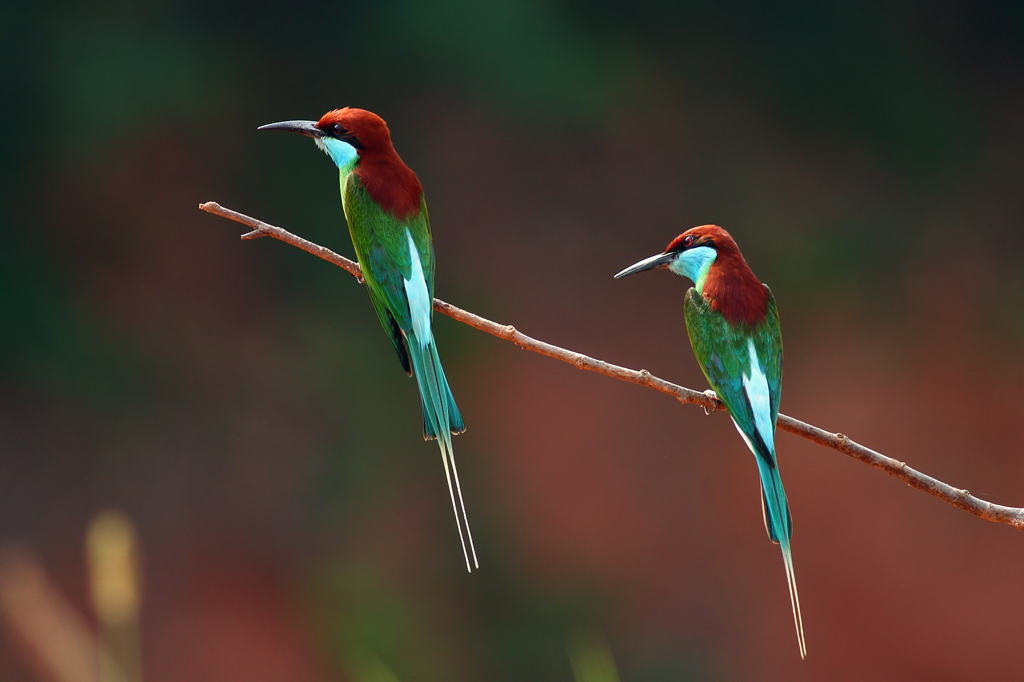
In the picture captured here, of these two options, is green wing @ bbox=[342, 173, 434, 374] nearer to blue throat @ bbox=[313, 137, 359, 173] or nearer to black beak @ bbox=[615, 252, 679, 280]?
blue throat @ bbox=[313, 137, 359, 173]

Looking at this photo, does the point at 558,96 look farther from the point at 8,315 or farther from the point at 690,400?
the point at 690,400

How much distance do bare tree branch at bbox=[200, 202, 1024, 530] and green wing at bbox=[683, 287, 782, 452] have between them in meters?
0.03

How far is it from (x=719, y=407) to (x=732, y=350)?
8 cm

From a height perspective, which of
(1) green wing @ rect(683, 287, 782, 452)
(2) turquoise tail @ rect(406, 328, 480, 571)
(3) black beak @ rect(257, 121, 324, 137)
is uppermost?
(3) black beak @ rect(257, 121, 324, 137)

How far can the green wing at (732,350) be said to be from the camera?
1199 millimetres

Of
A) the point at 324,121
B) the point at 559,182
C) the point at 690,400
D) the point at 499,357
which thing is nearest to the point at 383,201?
the point at 324,121

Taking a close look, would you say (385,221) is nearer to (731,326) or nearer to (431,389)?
(431,389)

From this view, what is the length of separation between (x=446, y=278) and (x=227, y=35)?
1.63 meters

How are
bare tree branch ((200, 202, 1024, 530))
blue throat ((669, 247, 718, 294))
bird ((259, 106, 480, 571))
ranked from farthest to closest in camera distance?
blue throat ((669, 247, 718, 294))
bird ((259, 106, 480, 571))
bare tree branch ((200, 202, 1024, 530))

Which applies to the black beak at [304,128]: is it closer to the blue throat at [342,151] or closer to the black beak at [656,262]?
the blue throat at [342,151]

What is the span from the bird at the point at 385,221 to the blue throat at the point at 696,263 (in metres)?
0.35

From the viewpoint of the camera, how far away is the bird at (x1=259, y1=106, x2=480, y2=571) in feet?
3.66

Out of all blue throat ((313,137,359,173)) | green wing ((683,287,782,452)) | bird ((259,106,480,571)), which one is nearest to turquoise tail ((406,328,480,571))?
bird ((259,106,480,571))

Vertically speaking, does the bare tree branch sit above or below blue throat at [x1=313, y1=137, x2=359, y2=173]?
below
